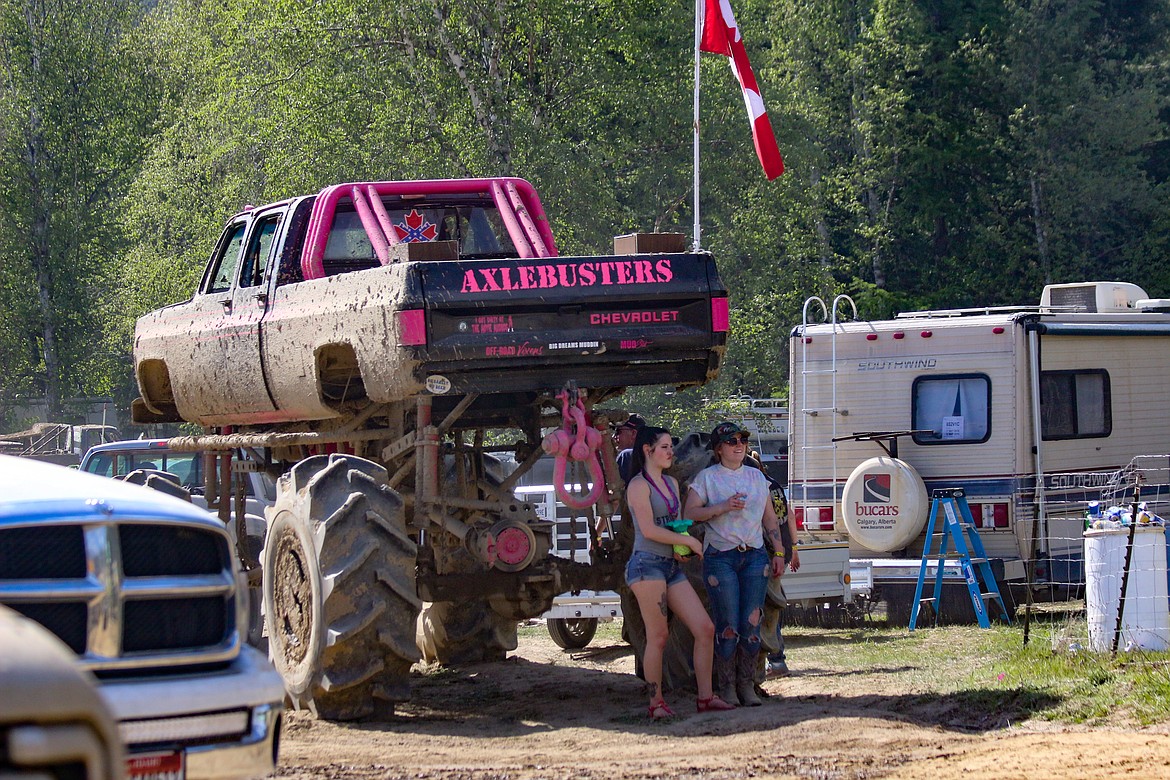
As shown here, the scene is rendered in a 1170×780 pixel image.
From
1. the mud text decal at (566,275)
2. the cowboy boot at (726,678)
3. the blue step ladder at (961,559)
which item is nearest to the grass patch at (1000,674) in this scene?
the blue step ladder at (961,559)

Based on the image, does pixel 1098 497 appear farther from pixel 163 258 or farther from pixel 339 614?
pixel 163 258

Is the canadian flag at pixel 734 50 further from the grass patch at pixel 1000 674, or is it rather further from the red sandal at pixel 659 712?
the red sandal at pixel 659 712

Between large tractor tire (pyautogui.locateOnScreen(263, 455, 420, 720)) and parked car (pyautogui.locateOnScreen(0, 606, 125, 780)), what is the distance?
5.59m

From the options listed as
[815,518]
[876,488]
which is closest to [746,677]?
[876,488]

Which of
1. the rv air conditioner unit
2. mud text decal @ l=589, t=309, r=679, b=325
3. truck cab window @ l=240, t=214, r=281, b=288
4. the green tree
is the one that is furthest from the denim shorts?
the green tree

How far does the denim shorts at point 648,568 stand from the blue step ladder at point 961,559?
19.4 ft

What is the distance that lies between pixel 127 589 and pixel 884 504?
37.3 feet

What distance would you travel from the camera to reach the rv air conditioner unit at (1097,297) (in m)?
16.8

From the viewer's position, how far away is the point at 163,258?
30.2 m

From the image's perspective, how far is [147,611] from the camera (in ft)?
16.8

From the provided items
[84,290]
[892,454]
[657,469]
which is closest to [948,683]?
[657,469]

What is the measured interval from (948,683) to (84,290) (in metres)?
34.2

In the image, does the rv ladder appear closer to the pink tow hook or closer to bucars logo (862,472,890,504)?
bucars logo (862,472,890,504)

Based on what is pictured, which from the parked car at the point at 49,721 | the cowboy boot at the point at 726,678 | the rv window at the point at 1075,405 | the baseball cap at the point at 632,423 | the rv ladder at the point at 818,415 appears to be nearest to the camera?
the parked car at the point at 49,721
